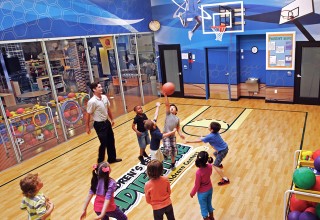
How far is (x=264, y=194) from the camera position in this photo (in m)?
4.42

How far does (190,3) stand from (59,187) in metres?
7.41

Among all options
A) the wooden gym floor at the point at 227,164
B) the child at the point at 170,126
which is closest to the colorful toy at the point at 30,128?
the wooden gym floor at the point at 227,164

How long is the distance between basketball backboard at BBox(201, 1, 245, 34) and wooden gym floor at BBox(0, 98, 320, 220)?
2.64 metres

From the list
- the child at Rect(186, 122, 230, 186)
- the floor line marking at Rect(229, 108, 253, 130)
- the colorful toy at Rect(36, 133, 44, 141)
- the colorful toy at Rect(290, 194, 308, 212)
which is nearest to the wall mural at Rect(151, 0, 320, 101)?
the floor line marking at Rect(229, 108, 253, 130)

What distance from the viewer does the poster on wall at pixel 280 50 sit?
852 centimetres

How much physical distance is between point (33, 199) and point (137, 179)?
2.33 metres

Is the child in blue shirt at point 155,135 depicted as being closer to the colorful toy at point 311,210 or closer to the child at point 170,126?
the child at point 170,126

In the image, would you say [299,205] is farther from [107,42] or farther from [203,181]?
[107,42]

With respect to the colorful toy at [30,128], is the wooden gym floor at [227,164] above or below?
below

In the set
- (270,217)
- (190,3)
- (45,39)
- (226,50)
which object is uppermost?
(190,3)

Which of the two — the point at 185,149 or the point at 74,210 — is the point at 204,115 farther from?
the point at 74,210

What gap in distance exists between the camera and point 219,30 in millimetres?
9508

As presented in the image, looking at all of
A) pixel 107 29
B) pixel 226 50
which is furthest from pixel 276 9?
pixel 107 29

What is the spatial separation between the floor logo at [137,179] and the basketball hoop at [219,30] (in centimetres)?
478
